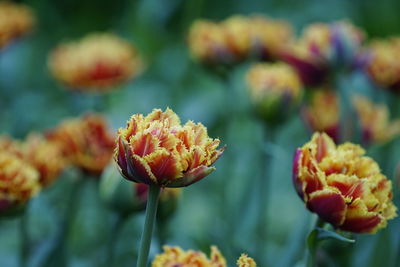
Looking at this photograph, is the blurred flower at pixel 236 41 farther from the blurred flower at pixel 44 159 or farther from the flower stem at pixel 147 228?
the flower stem at pixel 147 228

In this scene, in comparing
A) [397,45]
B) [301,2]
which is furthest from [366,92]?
[301,2]

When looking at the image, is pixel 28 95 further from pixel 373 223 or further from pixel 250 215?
pixel 373 223

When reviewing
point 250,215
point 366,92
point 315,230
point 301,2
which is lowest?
point 315,230

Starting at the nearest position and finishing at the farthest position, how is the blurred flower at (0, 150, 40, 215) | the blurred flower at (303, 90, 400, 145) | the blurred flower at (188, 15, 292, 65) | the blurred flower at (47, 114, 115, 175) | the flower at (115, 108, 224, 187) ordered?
the flower at (115, 108, 224, 187)
the blurred flower at (0, 150, 40, 215)
the blurred flower at (47, 114, 115, 175)
the blurred flower at (303, 90, 400, 145)
the blurred flower at (188, 15, 292, 65)

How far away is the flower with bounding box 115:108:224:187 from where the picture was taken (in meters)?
0.46

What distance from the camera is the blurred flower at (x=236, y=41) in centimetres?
107

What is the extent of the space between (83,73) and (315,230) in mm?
734

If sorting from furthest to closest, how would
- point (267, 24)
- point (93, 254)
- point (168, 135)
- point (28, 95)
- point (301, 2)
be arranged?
point (301, 2) < point (28, 95) < point (267, 24) < point (93, 254) < point (168, 135)

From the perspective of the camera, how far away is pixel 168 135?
0.47 metres

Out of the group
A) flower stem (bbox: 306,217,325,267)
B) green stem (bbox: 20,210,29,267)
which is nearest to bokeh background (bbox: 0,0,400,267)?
green stem (bbox: 20,210,29,267)

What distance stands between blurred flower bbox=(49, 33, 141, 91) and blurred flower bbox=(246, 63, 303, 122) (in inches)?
11.6

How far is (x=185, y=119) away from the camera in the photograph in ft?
4.73

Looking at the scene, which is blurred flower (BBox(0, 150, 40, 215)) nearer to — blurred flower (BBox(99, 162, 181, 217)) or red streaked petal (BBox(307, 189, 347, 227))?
blurred flower (BBox(99, 162, 181, 217))

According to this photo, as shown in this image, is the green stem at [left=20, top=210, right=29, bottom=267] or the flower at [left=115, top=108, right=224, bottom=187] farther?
the green stem at [left=20, top=210, right=29, bottom=267]
